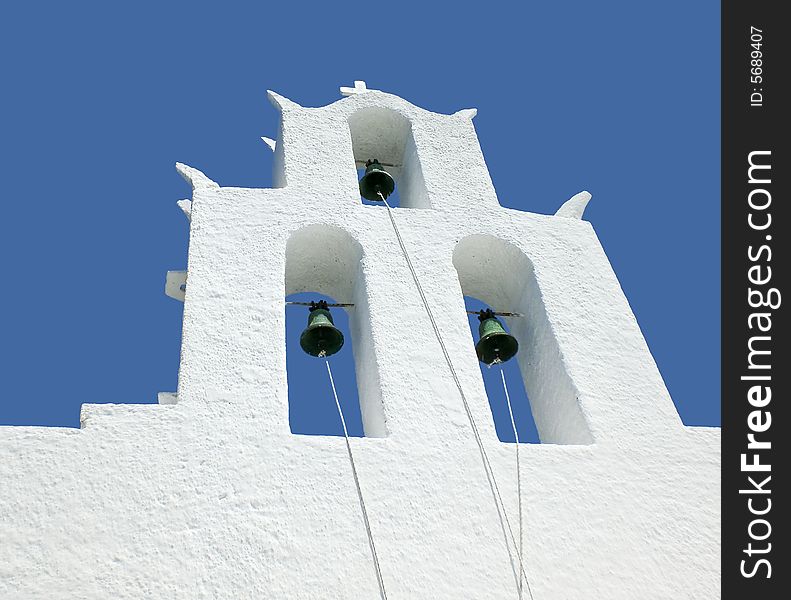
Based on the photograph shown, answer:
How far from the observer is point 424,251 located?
8.22m

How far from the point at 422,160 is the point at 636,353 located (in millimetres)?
2885

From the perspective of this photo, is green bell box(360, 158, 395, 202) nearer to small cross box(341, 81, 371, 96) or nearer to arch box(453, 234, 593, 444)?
small cross box(341, 81, 371, 96)

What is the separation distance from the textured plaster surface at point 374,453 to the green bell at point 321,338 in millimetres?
189

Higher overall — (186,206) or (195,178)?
(195,178)

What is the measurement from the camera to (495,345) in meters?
7.98

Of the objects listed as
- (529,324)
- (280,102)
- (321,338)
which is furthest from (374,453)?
(280,102)

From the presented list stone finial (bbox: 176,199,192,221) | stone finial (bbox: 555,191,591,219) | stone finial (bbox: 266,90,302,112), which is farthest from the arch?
stone finial (bbox: 266,90,302,112)

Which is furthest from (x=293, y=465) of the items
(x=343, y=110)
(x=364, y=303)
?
(x=343, y=110)

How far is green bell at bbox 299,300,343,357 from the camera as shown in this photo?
7801 millimetres

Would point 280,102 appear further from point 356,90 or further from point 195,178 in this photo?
point 195,178

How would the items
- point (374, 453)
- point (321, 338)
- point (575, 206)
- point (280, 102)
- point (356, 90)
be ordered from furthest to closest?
point (356, 90)
point (280, 102)
point (575, 206)
point (321, 338)
point (374, 453)

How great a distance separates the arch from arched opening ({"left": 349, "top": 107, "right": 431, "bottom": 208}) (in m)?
1.60

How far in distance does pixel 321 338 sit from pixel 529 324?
61.7 inches

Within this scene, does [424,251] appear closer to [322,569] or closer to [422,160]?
[422,160]
